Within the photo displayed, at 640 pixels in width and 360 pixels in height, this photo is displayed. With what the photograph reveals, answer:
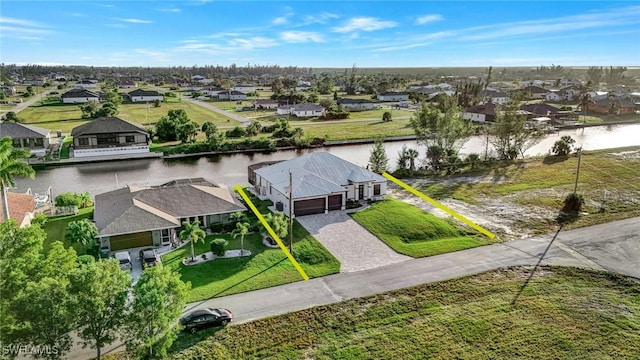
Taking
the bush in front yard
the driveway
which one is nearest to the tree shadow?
the driveway

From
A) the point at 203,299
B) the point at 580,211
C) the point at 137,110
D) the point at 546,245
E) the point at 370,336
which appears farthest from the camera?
the point at 137,110

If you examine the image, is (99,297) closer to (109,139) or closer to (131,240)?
(131,240)

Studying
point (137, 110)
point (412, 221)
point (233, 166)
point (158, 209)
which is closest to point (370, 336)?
point (412, 221)

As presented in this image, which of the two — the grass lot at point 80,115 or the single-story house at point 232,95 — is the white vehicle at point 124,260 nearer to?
the grass lot at point 80,115

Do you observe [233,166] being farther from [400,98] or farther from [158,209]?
[400,98]

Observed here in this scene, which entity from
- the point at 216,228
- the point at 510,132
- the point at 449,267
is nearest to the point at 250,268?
the point at 216,228

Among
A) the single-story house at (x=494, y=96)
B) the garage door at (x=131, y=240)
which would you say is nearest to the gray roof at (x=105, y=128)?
the garage door at (x=131, y=240)

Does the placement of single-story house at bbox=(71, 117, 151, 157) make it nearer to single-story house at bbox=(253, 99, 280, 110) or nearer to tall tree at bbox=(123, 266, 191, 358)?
single-story house at bbox=(253, 99, 280, 110)

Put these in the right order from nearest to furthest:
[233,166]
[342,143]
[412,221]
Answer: [412,221], [233,166], [342,143]
